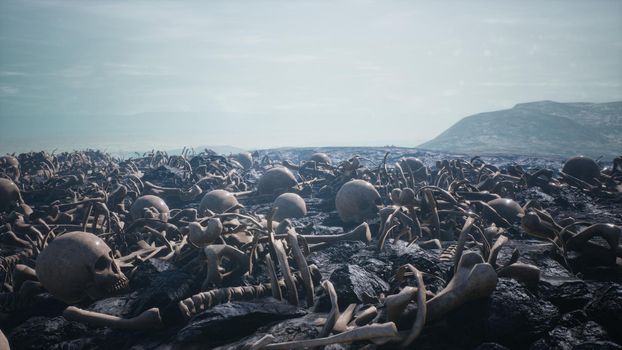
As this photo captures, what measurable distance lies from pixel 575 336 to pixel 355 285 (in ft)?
8.44

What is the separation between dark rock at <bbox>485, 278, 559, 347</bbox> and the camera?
3.35m

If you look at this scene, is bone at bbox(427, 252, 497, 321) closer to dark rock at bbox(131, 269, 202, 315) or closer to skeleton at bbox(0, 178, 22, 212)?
dark rock at bbox(131, 269, 202, 315)

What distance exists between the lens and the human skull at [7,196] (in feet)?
37.4

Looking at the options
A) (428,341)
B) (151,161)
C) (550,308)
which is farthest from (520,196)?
(151,161)

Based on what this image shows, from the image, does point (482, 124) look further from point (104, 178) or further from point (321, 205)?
point (104, 178)

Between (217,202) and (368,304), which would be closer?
(368,304)

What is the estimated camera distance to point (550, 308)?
3602 mm

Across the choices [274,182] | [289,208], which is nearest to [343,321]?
[289,208]

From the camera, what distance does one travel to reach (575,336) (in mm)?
3414

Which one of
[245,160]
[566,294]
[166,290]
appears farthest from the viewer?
[245,160]

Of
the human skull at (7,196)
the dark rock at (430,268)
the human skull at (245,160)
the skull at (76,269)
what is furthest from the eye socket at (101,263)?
the human skull at (245,160)

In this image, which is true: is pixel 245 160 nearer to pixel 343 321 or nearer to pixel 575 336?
pixel 343 321

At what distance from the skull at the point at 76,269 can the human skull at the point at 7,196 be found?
9167 mm

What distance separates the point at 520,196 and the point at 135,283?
12.5 meters
